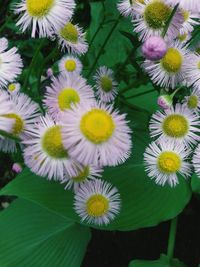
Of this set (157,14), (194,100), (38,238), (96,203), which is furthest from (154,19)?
(38,238)

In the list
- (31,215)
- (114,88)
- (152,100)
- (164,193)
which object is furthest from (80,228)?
(152,100)

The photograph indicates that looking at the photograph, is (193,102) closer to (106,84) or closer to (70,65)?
(106,84)

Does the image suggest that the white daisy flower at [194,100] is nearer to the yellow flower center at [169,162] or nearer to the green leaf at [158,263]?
the yellow flower center at [169,162]

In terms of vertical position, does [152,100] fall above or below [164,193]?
above

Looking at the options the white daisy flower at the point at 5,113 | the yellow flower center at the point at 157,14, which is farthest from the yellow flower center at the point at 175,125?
the white daisy flower at the point at 5,113

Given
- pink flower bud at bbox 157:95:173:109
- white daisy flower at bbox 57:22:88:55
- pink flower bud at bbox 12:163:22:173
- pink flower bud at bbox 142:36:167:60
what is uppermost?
white daisy flower at bbox 57:22:88:55

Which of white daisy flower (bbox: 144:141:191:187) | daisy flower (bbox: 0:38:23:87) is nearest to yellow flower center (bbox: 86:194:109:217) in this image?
white daisy flower (bbox: 144:141:191:187)

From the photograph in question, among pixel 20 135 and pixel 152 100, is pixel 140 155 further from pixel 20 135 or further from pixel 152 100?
pixel 20 135

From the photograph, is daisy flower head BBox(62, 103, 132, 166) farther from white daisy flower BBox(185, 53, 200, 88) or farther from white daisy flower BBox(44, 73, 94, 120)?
white daisy flower BBox(185, 53, 200, 88)
